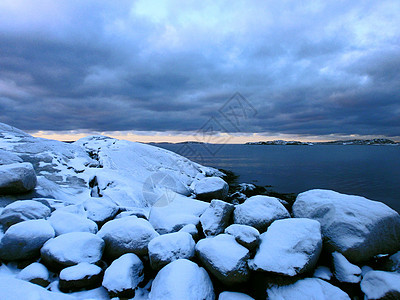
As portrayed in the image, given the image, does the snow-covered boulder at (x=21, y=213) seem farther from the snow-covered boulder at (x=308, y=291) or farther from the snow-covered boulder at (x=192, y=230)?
the snow-covered boulder at (x=308, y=291)

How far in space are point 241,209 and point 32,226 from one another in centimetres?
555

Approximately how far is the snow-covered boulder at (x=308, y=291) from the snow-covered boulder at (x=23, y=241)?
214 inches

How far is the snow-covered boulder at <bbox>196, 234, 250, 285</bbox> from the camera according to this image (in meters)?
4.22

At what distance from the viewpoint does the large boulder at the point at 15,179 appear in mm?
6919

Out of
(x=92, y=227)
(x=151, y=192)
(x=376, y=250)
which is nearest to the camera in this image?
(x=376, y=250)

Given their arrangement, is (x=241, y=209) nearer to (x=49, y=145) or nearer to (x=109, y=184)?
(x=109, y=184)

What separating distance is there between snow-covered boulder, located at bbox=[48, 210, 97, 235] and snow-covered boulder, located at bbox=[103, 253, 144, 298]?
1.94 metres

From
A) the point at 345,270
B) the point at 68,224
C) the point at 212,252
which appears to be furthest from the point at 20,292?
the point at 345,270

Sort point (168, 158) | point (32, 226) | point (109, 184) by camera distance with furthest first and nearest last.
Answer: point (168, 158)
point (109, 184)
point (32, 226)

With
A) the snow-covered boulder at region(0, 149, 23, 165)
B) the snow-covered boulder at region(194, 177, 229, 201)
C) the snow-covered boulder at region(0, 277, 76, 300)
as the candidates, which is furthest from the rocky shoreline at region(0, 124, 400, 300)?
the snow-covered boulder at region(194, 177, 229, 201)

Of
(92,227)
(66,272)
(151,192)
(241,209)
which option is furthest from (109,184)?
(241,209)

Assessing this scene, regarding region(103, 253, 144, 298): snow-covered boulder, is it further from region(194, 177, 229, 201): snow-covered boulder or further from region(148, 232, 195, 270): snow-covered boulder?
region(194, 177, 229, 201): snow-covered boulder

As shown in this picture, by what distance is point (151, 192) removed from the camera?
11.1m

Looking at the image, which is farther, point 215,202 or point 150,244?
point 215,202
